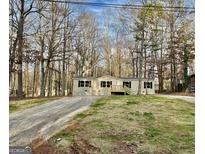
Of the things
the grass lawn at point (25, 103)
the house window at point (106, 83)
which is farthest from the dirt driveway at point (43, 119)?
the house window at point (106, 83)

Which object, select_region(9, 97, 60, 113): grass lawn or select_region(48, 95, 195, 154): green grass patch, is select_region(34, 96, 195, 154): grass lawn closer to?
select_region(48, 95, 195, 154): green grass patch

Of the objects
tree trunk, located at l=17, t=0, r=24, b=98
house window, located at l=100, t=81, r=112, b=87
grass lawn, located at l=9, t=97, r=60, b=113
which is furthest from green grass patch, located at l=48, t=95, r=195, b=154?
tree trunk, located at l=17, t=0, r=24, b=98

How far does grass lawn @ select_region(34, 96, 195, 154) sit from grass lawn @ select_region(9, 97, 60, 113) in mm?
288

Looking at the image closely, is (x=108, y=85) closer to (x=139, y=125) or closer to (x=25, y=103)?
(x=139, y=125)

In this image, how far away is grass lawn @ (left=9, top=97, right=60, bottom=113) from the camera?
3.01 metres

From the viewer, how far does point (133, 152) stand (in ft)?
10.2

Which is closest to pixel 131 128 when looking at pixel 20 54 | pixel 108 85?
pixel 108 85

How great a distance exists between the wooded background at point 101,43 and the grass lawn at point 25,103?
0.05m

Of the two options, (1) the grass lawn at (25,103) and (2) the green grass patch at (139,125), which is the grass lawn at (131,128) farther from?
(1) the grass lawn at (25,103)

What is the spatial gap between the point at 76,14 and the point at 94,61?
406mm

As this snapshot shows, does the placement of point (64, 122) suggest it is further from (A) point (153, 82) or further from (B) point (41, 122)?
(A) point (153, 82)

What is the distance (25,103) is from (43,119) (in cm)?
19

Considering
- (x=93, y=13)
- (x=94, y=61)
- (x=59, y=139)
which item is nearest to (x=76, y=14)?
(x=93, y=13)
